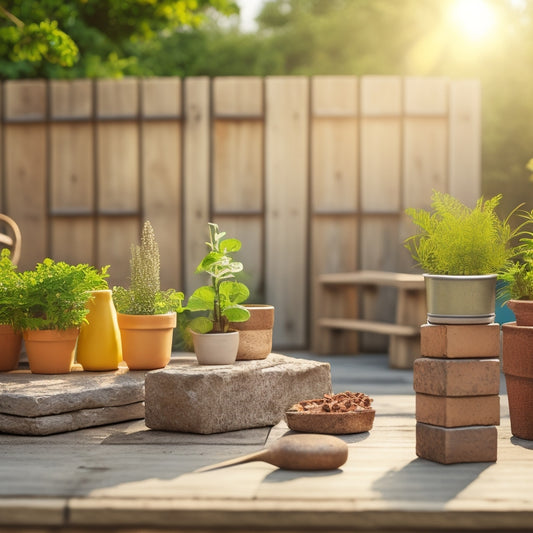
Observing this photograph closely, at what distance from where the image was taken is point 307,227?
7.64 metres

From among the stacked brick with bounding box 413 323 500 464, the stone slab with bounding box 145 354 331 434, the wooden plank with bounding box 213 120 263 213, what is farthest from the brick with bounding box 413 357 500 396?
the wooden plank with bounding box 213 120 263 213

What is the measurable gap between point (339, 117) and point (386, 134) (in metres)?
0.42

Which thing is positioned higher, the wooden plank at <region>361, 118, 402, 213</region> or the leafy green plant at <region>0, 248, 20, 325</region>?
the wooden plank at <region>361, 118, 402, 213</region>

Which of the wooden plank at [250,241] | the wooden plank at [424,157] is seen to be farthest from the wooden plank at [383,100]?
the wooden plank at [250,241]

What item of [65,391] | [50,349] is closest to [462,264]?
[65,391]

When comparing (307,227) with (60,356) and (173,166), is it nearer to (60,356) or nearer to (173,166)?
(173,166)

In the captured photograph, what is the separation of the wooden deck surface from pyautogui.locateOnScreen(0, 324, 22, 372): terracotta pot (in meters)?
0.81

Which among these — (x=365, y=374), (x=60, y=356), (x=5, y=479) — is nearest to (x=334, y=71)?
(x=365, y=374)

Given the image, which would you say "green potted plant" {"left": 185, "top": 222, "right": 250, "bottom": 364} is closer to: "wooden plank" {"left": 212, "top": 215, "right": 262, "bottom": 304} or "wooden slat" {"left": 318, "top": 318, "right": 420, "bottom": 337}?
"wooden slat" {"left": 318, "top": 318, "right": 420, "bottom": 337}

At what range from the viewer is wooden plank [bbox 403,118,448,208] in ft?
24.8

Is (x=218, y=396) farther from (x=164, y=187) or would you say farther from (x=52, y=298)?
(x=164, y=187)

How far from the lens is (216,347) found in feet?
13.8

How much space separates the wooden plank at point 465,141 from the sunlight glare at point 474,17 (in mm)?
6976

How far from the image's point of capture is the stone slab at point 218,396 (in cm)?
397
